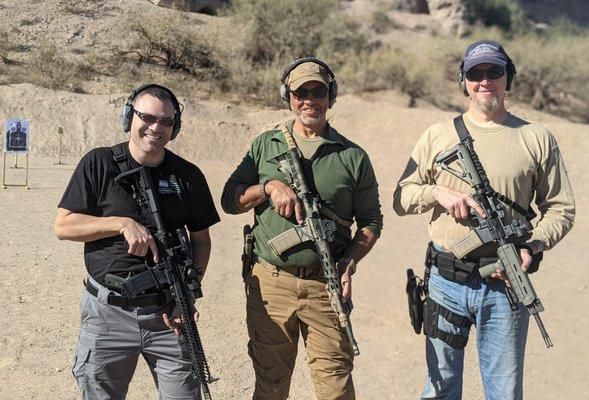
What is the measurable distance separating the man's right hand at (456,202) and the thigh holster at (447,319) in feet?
1.71

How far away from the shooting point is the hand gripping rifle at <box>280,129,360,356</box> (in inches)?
123

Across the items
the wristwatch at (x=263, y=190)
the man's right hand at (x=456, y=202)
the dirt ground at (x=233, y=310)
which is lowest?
the dirt ground at (x=233, y=310)

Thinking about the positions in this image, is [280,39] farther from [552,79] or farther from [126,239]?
[126,239]

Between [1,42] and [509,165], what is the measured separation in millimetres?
17286

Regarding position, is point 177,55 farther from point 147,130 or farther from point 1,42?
point 147,130

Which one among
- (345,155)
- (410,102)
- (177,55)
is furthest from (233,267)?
(410,102)

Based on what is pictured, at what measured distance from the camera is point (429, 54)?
24.0 m

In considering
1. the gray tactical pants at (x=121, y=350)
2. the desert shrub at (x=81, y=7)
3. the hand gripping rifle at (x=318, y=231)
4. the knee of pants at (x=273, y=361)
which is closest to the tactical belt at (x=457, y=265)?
the hand gripping rifle at (x=318, y=231)

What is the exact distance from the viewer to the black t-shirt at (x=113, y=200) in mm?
2867

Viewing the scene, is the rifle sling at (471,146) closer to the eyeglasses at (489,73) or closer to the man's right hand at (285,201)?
the eyeglasses at (489,73)

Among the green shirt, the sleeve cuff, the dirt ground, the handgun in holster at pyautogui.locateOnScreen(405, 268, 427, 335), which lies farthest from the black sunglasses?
the dirt ground

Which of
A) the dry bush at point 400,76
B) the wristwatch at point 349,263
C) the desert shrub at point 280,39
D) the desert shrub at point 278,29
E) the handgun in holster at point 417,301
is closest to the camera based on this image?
the wristwatch at point 349,263

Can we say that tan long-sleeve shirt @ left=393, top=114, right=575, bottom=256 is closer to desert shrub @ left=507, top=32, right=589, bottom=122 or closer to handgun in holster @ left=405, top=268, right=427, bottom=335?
handgun in holster @ left=405, top=268, right=427, bottom=335

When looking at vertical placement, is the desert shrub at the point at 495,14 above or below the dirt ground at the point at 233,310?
above
